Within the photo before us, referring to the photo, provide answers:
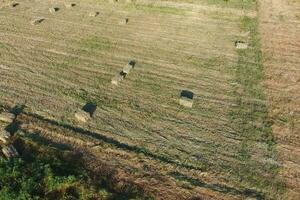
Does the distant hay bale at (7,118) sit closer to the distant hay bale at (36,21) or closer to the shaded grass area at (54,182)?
the shaded grass area at (54,182)

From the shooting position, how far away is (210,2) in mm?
20922

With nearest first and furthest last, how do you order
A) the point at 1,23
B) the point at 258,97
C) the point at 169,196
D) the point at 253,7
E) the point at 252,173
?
the point at 169,196
the point at 252,173
the point at 258,97
the point at 1,23
the point at 253,7

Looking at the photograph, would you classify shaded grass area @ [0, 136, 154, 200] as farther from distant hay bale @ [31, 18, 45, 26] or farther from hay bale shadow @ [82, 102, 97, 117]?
distant hay bale @ [31, 18, 45, 26]

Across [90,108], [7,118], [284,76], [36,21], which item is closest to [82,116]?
[90,108]

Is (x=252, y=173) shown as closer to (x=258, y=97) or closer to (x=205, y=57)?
(x=258, y=97)

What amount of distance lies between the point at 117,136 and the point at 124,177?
167 centimetres

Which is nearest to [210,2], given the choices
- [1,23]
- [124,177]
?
[1,23]

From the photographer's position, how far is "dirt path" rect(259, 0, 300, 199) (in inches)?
408

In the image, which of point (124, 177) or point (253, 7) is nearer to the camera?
point (124, 177)

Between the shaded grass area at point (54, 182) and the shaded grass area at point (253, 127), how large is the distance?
292cm

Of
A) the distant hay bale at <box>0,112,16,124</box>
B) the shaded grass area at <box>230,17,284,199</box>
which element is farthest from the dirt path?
the distant hay bale at <box>0,112,16,124</box>

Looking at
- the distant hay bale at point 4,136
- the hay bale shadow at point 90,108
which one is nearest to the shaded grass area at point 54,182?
the distant hay bale at point 4,136

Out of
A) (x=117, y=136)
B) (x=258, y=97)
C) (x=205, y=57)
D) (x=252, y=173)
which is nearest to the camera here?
(x=252, y=173)

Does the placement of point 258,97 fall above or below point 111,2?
below
